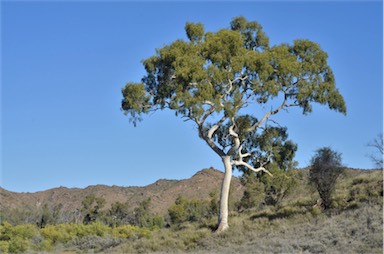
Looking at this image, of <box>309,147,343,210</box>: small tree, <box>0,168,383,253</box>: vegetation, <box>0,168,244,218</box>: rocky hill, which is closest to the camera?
<box>0,168,383,253</box>: vegetation

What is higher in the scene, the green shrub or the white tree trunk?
the white tree trunk

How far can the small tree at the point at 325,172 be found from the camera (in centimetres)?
2542

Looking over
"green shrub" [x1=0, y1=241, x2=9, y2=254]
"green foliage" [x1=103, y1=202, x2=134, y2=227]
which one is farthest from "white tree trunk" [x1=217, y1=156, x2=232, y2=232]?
"green foliage" [x1=103, y1=202, x2=134, y2=227]

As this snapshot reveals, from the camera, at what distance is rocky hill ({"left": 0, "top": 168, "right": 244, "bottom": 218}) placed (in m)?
108

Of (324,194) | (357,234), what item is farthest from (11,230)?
(357,234)

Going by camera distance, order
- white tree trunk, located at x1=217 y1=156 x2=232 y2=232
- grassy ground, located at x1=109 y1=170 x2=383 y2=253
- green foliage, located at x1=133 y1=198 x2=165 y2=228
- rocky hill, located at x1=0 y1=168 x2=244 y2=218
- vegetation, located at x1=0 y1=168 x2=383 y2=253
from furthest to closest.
Result: rocky hill, located at x1=0 y1=168 x2=244 y2=218
green foliage, located at x1=133 y1=198 x2=165 y2=228
white tree trunk, located at x1=217 y1=156 x2=232 y2=232
vegetation, located at x1=0 y1=168 x2=383 y2=253
grassy ground, located at x1=109 y1=170 x2=383 y2=253

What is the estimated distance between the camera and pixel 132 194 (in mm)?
122812

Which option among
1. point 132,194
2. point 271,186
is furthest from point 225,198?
point 132,194

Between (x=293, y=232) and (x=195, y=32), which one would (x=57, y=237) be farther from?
(x=293, y=232)

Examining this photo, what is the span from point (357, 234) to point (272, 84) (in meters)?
9.45

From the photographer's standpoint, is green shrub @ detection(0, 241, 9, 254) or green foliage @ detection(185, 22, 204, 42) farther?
green shrub @ detection(0, 241, 9, 254)

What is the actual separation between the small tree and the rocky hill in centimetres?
7510

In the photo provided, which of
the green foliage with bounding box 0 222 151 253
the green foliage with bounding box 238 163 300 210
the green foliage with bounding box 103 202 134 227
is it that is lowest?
the green foliage with bounding box 0 222 151 253

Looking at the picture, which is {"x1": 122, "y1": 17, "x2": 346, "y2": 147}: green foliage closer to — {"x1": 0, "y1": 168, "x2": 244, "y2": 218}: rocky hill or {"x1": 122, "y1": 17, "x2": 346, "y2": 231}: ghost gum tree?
{"x1": 122, "y1": 17, "x2": 346, "y2": 231}: ghost gum tree
